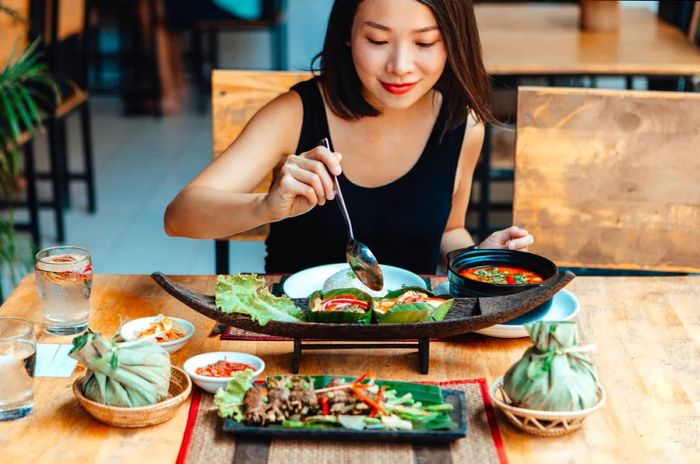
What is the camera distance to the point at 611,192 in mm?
2184

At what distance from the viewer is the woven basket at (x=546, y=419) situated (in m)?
1.26

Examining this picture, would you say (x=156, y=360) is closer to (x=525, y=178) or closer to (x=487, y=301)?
(x=487, y=301)

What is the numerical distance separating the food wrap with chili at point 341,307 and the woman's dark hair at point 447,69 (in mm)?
573

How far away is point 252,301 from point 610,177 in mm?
1022

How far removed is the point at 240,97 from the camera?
90.4 inches

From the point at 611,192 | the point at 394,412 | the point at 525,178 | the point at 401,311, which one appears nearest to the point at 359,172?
the point at 525,178

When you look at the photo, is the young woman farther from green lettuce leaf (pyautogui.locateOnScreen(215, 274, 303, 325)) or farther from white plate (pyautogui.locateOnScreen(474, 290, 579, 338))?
green lettuce leaf (pyautogui.locateOnScreen(215, 274, 303, 325))

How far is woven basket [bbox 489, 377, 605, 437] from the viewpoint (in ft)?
4.14

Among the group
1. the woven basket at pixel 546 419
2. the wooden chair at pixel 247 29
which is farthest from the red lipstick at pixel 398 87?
the wooden chair at pixel 247 29

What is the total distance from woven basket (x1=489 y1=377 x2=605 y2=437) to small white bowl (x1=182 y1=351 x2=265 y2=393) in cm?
34

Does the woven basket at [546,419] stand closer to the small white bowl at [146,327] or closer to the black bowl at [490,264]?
the black bowl at [490,264]

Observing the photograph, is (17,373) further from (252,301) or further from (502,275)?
(502,275)

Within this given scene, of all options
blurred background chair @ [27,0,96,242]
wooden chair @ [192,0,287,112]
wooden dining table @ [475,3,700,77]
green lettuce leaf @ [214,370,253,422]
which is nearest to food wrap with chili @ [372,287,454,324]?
green lettuce leaf @ [214,370,253,422]

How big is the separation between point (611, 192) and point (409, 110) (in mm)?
473
